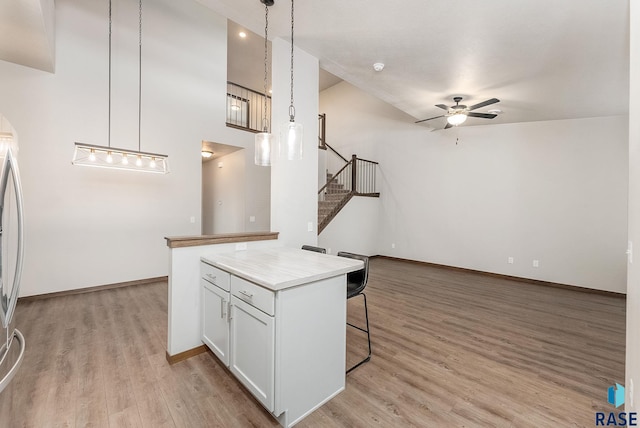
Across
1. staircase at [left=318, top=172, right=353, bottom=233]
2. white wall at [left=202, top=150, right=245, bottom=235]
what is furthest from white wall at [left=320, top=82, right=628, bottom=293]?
white wall at [left=202, top=150, right=245, bottom=235]

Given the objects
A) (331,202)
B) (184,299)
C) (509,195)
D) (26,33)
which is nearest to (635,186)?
(184,299)

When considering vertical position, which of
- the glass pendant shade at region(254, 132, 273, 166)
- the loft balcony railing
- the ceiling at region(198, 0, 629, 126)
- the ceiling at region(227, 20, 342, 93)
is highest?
the ceiling at region(227, 20, 342, 93)

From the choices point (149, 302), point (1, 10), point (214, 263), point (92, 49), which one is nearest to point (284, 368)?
point (214, 263)

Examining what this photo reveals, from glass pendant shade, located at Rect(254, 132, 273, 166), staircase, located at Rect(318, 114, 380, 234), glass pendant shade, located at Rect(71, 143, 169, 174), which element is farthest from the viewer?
staircase, located at Rect(318, 114, 380, 234)

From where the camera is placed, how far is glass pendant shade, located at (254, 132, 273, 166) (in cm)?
258

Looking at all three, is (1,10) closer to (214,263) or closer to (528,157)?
(214,263)

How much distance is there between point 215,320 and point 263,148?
5.17 ft

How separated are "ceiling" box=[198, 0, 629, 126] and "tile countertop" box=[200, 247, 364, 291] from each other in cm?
224

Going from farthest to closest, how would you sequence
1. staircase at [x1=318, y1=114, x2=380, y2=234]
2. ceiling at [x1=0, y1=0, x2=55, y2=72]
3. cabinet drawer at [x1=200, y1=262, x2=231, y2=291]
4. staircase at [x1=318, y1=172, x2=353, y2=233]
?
1. staircase at [x1=318, y1=114, x2=380, y2=234]
2. staircase at [x1=318, y1=172, x2=353, y2=233]
3. ceiling at [x1=0, y1=0, x2=55, y2=72]
4. cabinet drawer at [x1=200, y1=262, x2=231, y2=291]

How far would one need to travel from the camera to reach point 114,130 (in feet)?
13.7

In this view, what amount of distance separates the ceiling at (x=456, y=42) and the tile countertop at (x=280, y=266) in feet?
7.35

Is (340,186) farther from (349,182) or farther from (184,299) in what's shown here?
(184,299)

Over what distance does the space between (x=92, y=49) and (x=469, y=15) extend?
507 centimetres

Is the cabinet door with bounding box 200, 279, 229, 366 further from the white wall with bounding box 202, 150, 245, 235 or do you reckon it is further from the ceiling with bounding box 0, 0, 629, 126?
the white wall with bounding box 202, 150, 245, 235
